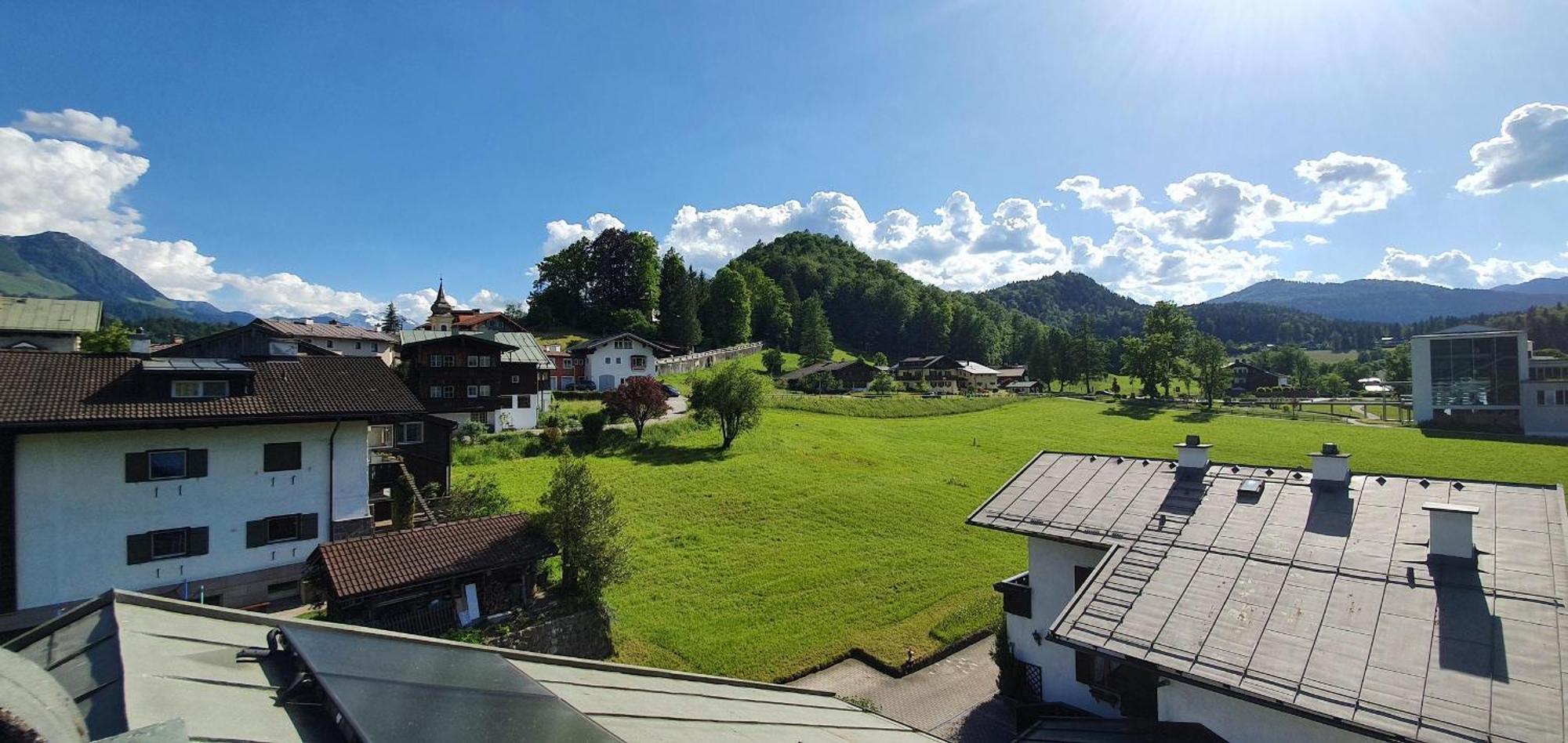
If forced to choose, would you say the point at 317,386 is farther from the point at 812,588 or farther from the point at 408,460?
the point at 812,588

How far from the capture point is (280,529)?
20.8 metres

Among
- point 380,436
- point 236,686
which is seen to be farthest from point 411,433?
point 236,686

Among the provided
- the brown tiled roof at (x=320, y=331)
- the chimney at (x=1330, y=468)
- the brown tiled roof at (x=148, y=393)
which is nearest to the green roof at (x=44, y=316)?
the brown tiled roof at (x=320, y=331)

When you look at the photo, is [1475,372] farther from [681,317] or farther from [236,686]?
[236,686]

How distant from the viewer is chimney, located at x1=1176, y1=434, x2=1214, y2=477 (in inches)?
666

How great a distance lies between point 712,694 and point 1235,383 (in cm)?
13331

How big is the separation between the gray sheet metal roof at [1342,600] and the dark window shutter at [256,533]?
76.0 feet

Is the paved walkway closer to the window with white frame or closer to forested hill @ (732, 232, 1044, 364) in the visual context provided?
the window with white frame

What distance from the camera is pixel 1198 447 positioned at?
1703 cm

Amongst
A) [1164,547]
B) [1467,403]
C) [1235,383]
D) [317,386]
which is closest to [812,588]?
[1164,547]

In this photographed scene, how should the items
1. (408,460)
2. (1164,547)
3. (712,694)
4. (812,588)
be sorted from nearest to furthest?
(712,694) < (1164,547) < (812,588) < (408,460)

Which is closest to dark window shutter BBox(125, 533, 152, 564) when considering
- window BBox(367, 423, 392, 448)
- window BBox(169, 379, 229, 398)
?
window BBox(169, 379, 229, 398)

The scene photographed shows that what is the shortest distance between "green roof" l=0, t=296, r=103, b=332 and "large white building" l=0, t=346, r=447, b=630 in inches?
1189

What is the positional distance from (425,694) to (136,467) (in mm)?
21047
